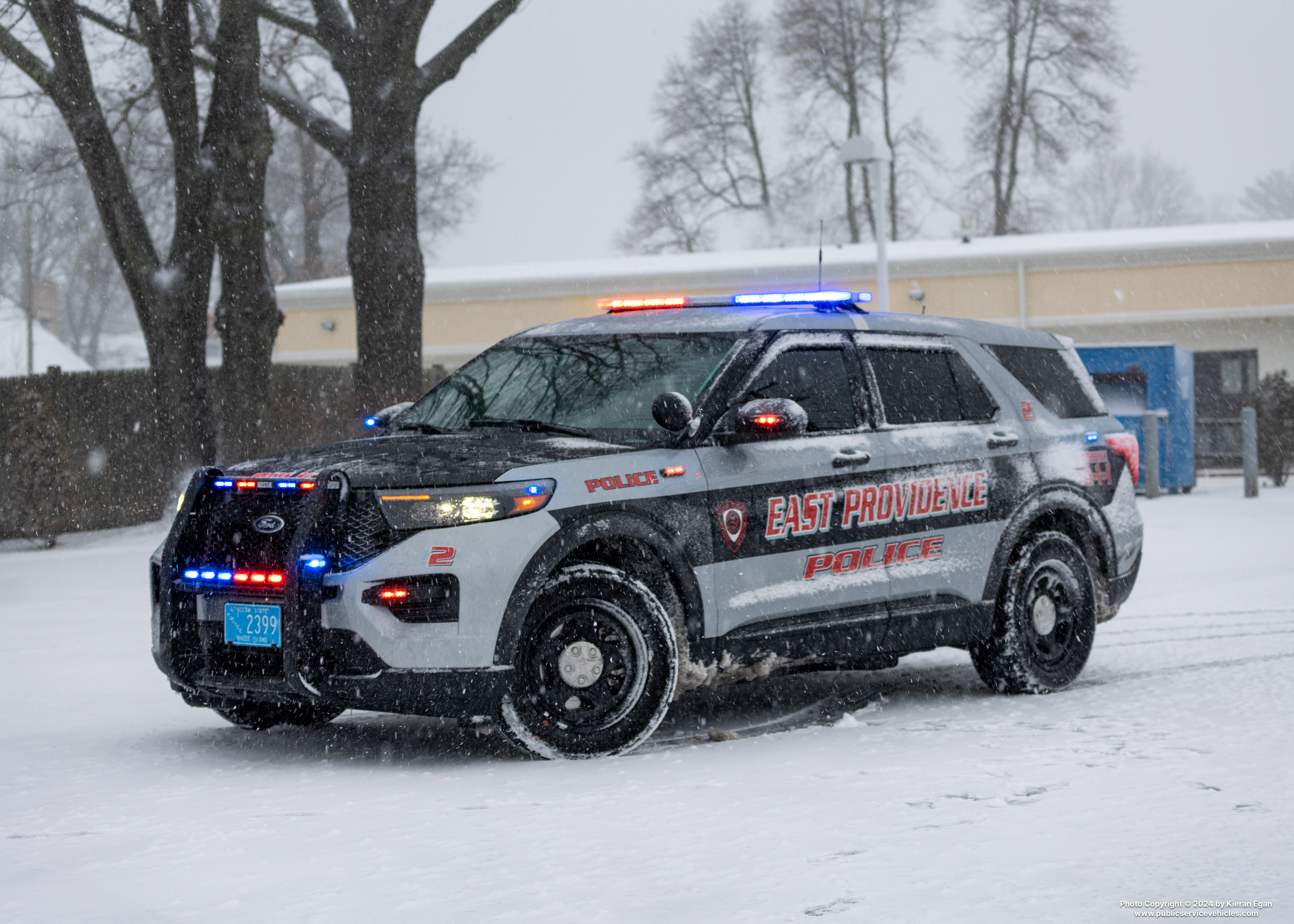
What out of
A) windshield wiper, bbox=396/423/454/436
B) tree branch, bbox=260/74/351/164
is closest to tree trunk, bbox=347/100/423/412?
tree branch, bbox=260/74/351/164

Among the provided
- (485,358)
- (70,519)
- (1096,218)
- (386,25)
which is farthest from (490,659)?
(1096,218)

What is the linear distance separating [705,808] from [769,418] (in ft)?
5.90

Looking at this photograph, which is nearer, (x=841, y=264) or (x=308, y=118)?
Answer: (x=308, y=118)

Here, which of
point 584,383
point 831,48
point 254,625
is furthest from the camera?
point 831,48

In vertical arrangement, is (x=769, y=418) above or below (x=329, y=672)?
above

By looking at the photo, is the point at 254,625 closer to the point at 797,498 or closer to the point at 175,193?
the point at 797,498

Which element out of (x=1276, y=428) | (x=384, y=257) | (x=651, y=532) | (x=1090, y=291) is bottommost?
(x=1276, y=428)

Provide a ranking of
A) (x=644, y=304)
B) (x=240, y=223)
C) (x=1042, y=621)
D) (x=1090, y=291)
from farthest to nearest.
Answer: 1. (x=1090, y=291)
2. (x=240, y=223)
3. (x=1042, y=621)
4. (x=644, y=304)

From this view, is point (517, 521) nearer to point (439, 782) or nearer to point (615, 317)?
point (439, 782)

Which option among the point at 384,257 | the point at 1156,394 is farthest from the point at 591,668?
the point at 1156,394

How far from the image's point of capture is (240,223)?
16.7 meters

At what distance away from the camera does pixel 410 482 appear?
20.0ft

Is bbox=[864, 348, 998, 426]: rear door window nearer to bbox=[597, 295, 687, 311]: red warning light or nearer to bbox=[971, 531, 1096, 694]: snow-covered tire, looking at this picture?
bbox=[971, 531, 1096, 694]: snow-covered tire

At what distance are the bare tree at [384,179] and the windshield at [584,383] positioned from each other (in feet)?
30.5
